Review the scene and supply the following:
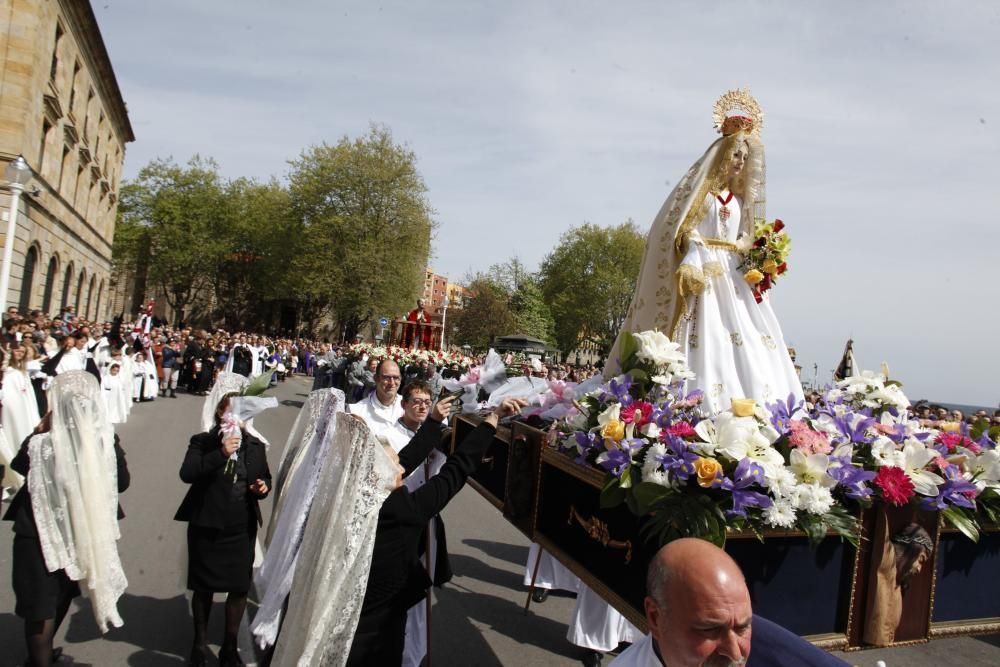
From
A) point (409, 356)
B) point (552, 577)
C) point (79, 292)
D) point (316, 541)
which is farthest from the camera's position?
point (79, 292)

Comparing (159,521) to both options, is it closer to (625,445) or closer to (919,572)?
(625,445)

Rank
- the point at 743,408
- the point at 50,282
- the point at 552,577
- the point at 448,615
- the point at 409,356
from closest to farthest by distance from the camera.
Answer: the point at 743,408 < the point at 448,615 < the point at 552,577 < the point at 409,356 < the point at 50,282

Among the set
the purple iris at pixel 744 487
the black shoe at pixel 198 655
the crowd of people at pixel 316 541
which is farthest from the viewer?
the black shoe at pixel 198 655

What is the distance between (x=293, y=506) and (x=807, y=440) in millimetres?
3064

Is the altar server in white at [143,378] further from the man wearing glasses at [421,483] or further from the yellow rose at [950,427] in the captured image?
the yellow rose at [950,427]

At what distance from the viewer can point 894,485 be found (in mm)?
2633

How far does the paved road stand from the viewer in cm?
496

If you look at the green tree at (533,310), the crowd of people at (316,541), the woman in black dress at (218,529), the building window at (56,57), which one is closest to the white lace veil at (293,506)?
the crowd of people at (316,541)

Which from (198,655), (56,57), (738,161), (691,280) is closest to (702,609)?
(691,280)

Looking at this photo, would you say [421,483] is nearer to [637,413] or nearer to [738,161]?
[637,413]

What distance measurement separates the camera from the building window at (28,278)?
2603 centimetres

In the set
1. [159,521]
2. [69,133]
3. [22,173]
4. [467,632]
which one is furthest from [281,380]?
[467,632]

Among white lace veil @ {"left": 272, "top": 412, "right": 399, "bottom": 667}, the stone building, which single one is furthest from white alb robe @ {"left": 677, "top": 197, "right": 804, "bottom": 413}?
the stone building

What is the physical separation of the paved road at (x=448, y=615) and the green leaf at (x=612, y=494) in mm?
2971
